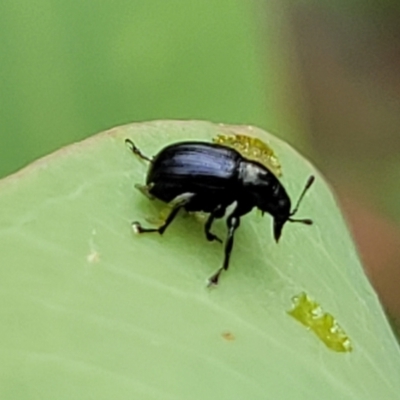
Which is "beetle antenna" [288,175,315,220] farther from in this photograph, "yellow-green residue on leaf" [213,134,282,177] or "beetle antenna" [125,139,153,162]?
"beetle antenna" [125,139,153,162]

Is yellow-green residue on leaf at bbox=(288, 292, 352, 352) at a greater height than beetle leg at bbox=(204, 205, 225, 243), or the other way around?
beetle leg at bbox=(204, 205, 225, 243)

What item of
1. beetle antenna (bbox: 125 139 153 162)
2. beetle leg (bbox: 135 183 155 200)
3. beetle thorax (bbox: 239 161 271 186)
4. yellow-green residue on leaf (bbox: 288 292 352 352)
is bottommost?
yellow-green residue on leaf (bbox: 288 292 352 352)

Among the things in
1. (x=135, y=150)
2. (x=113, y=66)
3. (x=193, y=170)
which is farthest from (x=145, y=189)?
(x=113, y=66)

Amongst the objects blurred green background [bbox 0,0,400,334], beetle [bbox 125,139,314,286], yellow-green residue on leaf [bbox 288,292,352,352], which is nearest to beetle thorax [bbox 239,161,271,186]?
beetle [bbox 125,139,314,286]

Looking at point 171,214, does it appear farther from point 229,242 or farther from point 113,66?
point 113,66

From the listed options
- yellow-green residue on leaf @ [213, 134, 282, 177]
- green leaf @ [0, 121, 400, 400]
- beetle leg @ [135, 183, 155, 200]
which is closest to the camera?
green leaf @ [0, 121, 400, 400]

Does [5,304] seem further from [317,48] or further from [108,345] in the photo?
[317,48]
